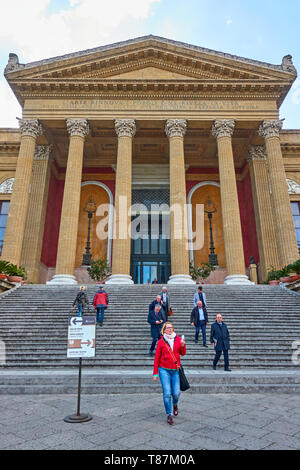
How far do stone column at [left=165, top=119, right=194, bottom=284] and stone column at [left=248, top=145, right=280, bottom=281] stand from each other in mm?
6273

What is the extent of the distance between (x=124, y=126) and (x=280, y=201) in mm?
10387

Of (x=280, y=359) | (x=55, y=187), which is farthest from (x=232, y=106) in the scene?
(x=280, y=359)

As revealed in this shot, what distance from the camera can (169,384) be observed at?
4656 mm

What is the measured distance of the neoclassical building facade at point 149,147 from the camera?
1722 centimetres

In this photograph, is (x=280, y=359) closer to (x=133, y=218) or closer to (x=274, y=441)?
(x=274, y=441)

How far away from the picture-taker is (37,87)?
63.1 ft

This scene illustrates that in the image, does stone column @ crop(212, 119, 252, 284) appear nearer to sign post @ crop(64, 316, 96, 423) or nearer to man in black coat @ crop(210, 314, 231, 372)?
man in black coat @ crop(210, 314, 231, 372)

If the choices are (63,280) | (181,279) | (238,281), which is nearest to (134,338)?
(181,279)

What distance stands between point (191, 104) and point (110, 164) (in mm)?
8312

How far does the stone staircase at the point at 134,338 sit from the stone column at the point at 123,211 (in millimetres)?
1893

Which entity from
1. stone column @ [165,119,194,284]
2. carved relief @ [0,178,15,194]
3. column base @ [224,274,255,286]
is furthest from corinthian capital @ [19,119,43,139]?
column base @ [224,274,255,286]

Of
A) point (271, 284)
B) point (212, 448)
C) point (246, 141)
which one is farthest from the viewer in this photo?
point (246, 141)

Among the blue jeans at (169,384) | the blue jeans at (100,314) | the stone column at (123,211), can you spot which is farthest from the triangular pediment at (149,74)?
the blue jeans at (169,384)
